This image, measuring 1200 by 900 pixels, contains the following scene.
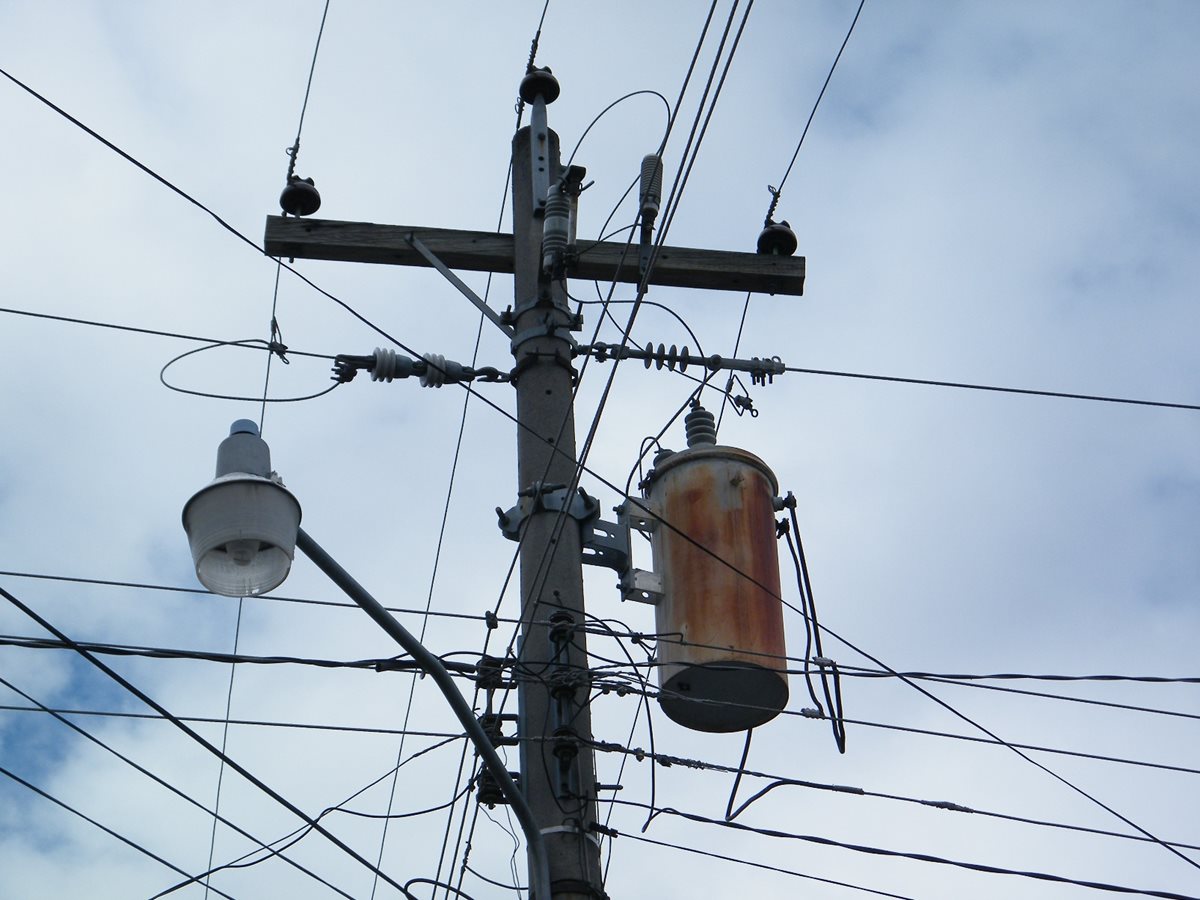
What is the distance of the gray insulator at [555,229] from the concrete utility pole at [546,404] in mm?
40

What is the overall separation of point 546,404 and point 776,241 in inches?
77.2

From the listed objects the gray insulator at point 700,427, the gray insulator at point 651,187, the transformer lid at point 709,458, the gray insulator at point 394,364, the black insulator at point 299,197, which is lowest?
the transformer lid at point 709,458

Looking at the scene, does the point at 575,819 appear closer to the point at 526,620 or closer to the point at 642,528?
the point at 526,620

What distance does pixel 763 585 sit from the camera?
20.1ft

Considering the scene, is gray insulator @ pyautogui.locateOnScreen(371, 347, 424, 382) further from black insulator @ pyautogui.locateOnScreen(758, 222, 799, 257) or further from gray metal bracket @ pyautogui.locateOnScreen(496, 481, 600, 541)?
black insulator @ pyautogui.locateOnScreen(758, 222, 799, 257)

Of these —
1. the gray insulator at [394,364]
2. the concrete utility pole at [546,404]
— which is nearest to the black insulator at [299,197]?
the concrete utility pole at [546,404]

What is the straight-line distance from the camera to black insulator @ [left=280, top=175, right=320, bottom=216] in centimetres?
762

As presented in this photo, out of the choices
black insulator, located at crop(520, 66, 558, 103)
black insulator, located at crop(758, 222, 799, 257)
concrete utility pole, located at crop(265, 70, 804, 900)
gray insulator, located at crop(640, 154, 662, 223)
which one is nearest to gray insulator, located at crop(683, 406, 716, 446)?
concrete utility pole, located at crop(265, 70, 804, 900)

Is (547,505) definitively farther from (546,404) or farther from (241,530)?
(241,530)

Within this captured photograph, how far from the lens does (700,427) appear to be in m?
6.77

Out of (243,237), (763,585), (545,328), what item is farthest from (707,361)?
(243,237)

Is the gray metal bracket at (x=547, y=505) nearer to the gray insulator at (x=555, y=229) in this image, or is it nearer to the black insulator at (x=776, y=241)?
the gray insulator at (x=555, y=229)

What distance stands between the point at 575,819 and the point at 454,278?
278cm

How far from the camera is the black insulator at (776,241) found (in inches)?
317
